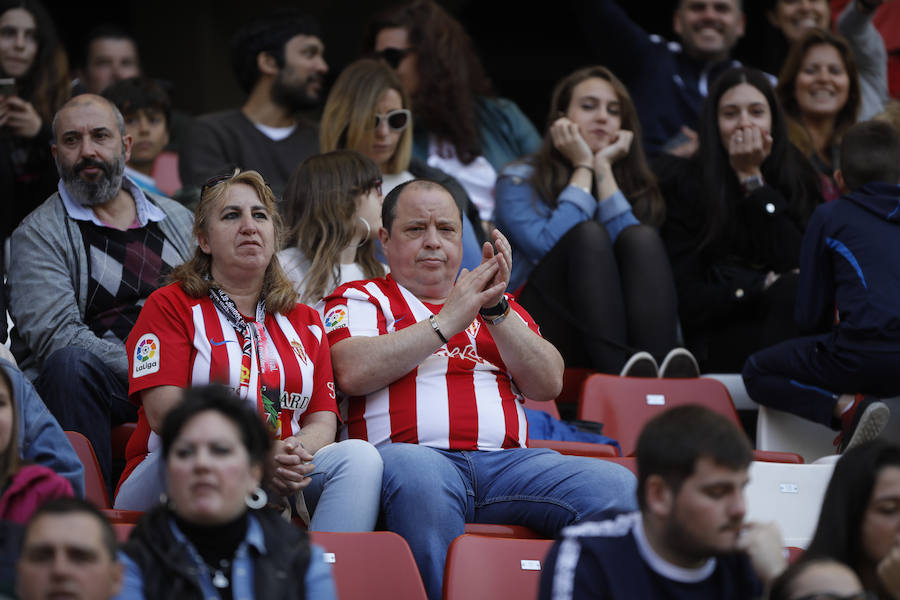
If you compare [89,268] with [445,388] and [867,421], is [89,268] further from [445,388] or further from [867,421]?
[867,421]

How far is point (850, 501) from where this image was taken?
2156 mm

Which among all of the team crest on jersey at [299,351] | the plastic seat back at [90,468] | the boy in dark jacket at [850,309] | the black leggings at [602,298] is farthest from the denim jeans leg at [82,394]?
the boy in dark jacket at [850,309]

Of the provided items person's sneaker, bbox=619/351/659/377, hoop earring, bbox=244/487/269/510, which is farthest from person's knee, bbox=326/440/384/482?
person's sneaker, bbox=619/351/659/377

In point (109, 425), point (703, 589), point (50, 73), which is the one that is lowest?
point (703, 589)

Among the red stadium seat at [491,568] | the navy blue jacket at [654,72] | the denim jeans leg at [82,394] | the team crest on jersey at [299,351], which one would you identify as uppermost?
the navy blue jacket at [654,72]

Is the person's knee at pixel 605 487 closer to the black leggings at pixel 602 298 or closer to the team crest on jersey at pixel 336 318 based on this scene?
the team crest on jersey at pixel 336 318

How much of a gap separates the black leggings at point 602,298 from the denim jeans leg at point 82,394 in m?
1.57

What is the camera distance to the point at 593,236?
4.09 metres

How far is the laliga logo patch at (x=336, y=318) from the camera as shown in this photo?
3076 mm

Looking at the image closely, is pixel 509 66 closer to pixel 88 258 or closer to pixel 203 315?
pixel 88 258

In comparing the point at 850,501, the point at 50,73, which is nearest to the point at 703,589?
the point at 850,501

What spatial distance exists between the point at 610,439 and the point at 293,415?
1153mm

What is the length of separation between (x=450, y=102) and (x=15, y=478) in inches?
130

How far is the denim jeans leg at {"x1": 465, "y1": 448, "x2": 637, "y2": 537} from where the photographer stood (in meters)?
2.77
